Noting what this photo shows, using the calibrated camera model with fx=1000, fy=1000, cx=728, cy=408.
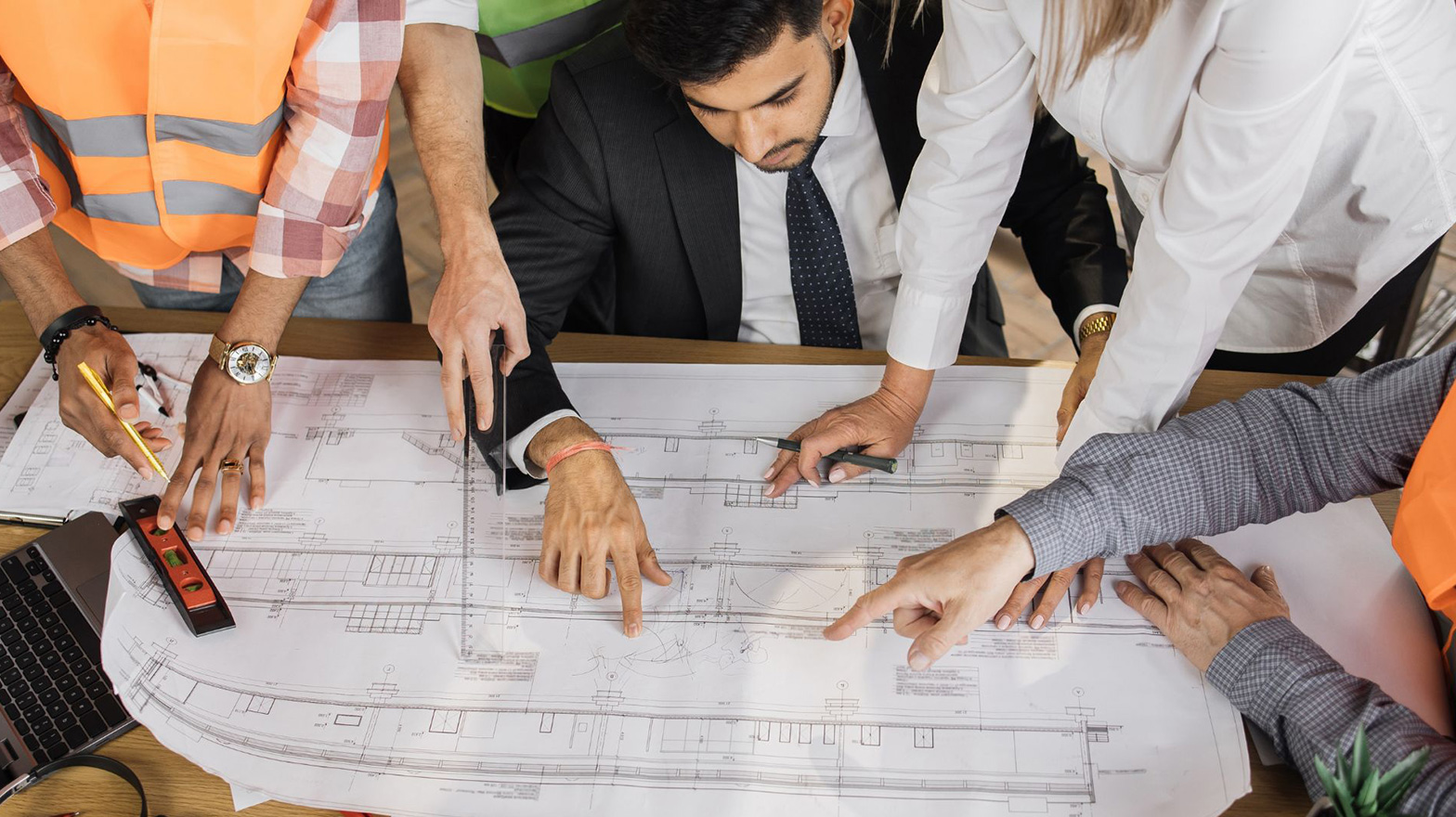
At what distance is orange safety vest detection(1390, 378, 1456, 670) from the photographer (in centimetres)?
92

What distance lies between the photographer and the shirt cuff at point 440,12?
1363mm

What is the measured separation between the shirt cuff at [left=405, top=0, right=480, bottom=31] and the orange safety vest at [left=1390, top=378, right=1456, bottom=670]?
1.26 meters

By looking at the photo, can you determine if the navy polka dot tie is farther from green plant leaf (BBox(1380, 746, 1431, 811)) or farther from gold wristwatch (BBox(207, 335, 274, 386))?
green plant leaf (BBox(1380, 746, 1431, 811))

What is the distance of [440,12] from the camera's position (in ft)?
4.51

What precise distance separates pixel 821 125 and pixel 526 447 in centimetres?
61

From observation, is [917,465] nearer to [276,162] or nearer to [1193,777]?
[1193,777]

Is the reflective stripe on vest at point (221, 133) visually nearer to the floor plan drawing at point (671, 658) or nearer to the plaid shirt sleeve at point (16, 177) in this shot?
the plaid shirt sleeve at point (16, 177)

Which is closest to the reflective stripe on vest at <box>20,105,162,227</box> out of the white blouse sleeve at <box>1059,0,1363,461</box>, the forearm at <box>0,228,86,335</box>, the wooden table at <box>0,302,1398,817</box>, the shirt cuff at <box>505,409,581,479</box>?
the forearm at <box>0,228,86,335</box>

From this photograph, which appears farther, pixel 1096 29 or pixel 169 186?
pixel 169 186

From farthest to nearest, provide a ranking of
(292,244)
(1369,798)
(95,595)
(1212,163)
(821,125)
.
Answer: (821,125) → (292,244) → (95,595) → (1212,163) → (1369,798)

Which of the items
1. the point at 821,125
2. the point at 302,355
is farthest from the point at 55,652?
the point at 821,125

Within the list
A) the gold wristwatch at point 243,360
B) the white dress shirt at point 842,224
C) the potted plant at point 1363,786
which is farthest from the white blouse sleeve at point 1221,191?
the gold wristwatch at point 243,360

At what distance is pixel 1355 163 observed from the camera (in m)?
1.17

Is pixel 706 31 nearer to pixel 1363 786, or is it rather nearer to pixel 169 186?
pixel 169 186
